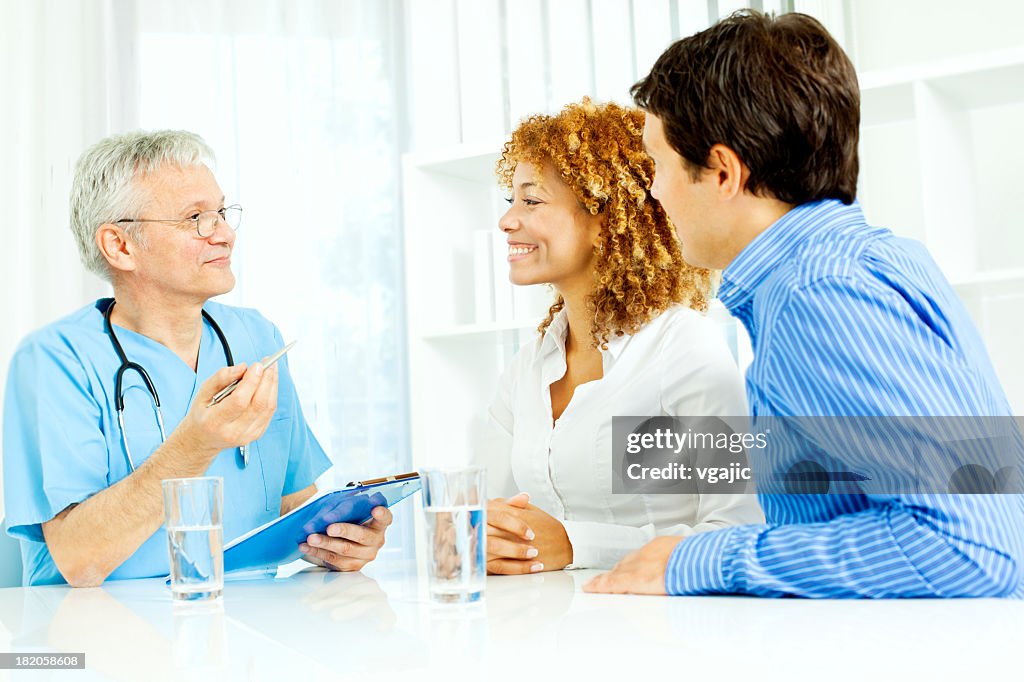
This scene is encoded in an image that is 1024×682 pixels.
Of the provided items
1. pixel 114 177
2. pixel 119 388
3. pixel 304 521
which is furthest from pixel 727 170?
pixel 114 177

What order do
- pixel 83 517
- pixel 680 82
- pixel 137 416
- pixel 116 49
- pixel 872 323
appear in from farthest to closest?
pixel 116 49 → pixel 137 416 → pixel 83 517 → pixel 680 82 → pixel 872 323

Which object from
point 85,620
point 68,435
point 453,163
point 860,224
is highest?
point 453,163

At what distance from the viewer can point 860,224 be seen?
117 centimetres

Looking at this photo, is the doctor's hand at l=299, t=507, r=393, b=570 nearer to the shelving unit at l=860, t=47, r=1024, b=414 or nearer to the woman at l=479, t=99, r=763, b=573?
the woman at l=479, t=99, r=763, b=573

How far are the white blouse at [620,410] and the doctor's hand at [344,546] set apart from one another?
0.33m

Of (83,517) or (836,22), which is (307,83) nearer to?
(836,22)

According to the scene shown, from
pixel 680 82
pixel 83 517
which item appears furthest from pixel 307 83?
pixel 680 82

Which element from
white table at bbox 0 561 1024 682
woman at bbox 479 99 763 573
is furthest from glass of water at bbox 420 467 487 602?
woman at bbox 479 99 763 573

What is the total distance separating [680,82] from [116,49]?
2398 mm

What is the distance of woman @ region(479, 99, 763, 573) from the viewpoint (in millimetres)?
1719

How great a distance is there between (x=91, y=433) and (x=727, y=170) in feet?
3.58

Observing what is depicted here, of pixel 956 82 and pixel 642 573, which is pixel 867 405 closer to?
pixel 642 573

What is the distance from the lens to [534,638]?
0.88m

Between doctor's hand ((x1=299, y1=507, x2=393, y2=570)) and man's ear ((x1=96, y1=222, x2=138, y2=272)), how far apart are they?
68 cm
